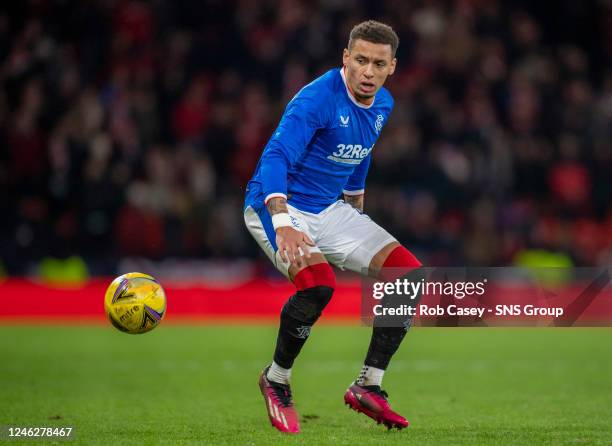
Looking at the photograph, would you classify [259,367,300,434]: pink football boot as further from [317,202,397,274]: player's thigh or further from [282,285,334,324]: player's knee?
[317,202,397,274]: player's thigh

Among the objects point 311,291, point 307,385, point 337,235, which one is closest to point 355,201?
point 337,235

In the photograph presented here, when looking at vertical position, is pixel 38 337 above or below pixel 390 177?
below

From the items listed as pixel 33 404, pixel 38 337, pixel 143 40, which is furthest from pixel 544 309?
pixel 143 40

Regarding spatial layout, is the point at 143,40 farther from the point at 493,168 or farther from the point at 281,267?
the point at 281,267

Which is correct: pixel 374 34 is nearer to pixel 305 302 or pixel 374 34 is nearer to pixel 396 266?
pixel 396 266

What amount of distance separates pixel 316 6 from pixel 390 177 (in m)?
3.96

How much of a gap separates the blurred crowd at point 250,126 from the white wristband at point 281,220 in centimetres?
936

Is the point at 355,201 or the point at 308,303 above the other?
the point at 355,201

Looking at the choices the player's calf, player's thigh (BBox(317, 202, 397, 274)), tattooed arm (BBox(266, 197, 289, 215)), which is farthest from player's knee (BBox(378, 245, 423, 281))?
tattooed arm (BBox(266, 197, 289, 215))

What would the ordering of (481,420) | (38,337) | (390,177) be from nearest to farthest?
(481,420) → (38,337) → (390,177)

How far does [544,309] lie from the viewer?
6766 mm

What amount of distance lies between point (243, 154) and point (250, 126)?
1.68ft

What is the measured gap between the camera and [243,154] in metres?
16.0

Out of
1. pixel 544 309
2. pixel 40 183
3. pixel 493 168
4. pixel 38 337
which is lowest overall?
pixel 38 337
